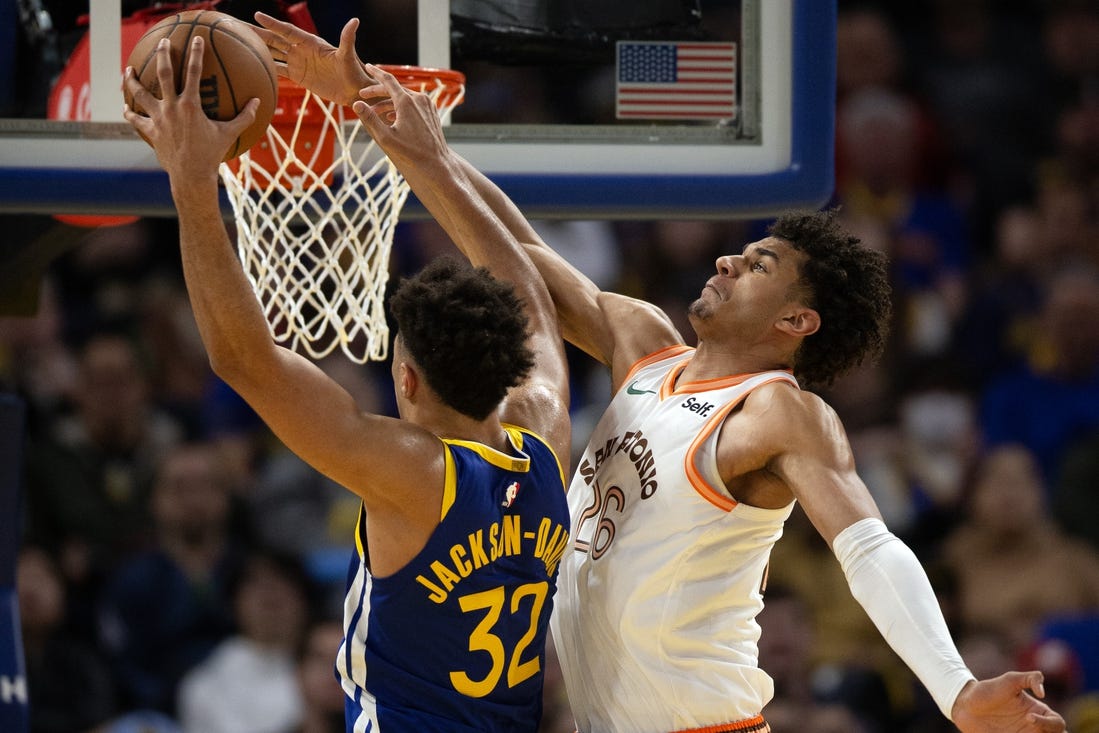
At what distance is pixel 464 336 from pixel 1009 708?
1.25 metres

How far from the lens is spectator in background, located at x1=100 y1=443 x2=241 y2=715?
641 cm

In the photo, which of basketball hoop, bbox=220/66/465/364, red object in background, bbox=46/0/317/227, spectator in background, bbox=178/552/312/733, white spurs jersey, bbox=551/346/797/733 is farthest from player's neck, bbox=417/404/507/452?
spectator in background, bbox=178/552/312/733

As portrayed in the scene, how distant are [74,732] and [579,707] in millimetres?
3286

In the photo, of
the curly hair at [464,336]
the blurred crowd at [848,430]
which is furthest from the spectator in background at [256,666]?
the curly hair at [464,336]

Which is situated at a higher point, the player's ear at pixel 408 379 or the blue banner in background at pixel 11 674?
the player's ear at pixel 408 379

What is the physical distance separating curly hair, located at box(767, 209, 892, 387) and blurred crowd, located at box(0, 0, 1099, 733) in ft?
9.39

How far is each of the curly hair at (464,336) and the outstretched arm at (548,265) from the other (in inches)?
19.0

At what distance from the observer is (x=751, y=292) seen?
3.54 meters

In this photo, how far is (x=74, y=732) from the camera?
20.1 ft

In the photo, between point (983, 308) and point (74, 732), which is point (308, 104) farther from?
point (983, 308)

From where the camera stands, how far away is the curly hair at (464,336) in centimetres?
307

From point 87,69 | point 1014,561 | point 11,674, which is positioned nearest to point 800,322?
point 87,69

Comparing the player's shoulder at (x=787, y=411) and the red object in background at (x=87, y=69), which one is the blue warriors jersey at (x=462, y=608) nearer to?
the player's shoulder at (x=787, y=411)

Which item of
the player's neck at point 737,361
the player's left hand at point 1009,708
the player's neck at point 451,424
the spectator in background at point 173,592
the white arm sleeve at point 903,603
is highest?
the player's neck at point 737,361
